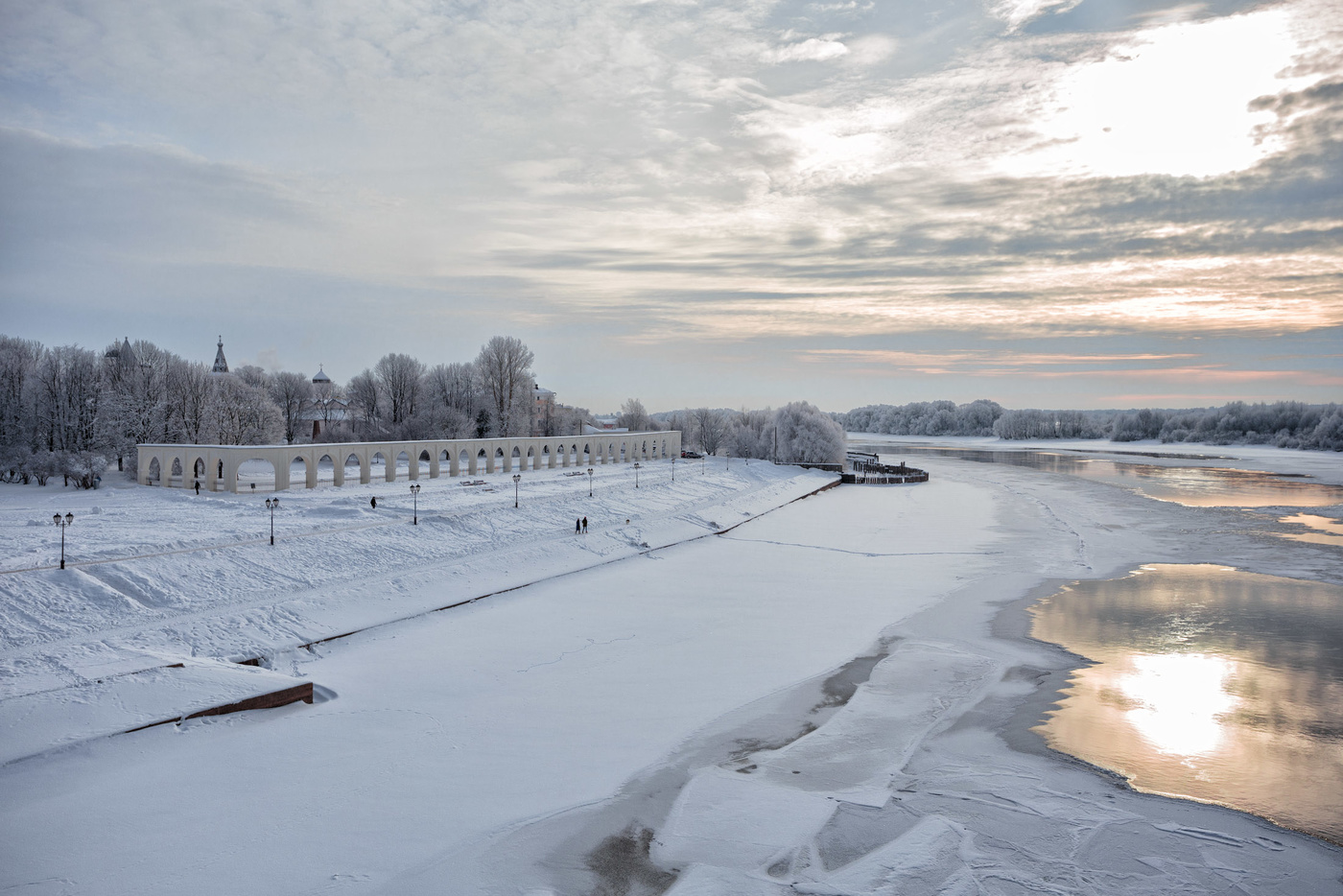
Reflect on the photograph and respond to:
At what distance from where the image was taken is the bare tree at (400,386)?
290 ft

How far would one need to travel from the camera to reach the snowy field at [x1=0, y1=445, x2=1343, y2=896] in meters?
10.1

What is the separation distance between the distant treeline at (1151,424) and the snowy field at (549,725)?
334 feet

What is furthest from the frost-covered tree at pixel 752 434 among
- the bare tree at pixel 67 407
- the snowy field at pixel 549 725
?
the bare tree at pixel 67 407

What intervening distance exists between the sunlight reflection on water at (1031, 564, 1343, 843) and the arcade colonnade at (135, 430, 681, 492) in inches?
1422

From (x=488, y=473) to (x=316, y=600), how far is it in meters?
32.0

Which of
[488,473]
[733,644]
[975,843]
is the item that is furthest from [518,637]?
[488,473]

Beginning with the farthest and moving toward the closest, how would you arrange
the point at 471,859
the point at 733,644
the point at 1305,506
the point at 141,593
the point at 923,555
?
the point at 1305,506 → the point at 923,555 → the point at 141,593 → the point at 733,644 → the point at 471,859

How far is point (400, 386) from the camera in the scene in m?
88.4

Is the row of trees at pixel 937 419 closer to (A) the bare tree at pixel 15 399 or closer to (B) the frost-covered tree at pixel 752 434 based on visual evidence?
(B) the frost-covered tree at pixel 752 434

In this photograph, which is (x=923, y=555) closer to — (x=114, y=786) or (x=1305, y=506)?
(x=114, y=786)

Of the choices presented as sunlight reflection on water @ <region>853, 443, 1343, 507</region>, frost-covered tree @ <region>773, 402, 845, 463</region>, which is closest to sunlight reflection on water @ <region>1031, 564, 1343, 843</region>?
sunlight reflection on water @ <region>853, 443, 1343, 507</region>

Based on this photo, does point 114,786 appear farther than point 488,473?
No

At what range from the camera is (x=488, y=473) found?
54562mm

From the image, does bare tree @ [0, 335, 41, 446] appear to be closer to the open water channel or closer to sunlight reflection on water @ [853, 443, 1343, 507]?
the open water channel
